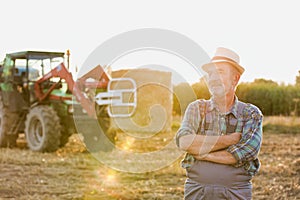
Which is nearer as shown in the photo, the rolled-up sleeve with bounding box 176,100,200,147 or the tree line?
the rolled-up sleeve with bounding box 176,100,200,147

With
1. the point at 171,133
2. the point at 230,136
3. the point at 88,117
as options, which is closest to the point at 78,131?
the point at 88,117

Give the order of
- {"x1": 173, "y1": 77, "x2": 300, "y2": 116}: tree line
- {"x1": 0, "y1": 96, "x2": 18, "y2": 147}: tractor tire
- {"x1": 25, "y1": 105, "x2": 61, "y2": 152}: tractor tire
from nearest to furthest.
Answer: {"x1": 25, "y1": 105, "x2": 61, "y2": 152}: tractor tire
{"x1": 0, "y1": 96, "x2": 18, "y2": 147}: tractor tire
{"x1": 173, "y1": 77, "x2": 300, "y2": 116}: tree line

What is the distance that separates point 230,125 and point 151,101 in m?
14.6

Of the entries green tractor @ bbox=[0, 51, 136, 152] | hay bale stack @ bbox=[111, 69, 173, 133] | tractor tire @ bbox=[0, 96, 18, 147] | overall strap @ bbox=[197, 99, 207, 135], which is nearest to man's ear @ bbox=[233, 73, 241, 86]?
overall strap @ bbox=[197, 99, 207, 135]

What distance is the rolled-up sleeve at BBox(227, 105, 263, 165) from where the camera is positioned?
11.1 feet

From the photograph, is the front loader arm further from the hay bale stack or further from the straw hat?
the straw hat

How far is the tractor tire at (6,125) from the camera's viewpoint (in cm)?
1266

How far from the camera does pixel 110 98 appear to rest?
1172 cm

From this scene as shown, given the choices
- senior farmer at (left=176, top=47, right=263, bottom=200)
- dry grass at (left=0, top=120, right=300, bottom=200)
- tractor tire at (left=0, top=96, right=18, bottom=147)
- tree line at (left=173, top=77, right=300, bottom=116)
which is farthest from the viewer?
tree line at (left=173, top=77, right=300, bottom=116)

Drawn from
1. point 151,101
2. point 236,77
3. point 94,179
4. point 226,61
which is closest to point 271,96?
point 151,101

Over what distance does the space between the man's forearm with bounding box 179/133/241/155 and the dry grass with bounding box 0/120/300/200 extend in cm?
350

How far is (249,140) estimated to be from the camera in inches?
135

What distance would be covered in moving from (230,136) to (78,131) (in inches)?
348

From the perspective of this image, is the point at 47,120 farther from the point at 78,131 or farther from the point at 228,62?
the point at 228,62
